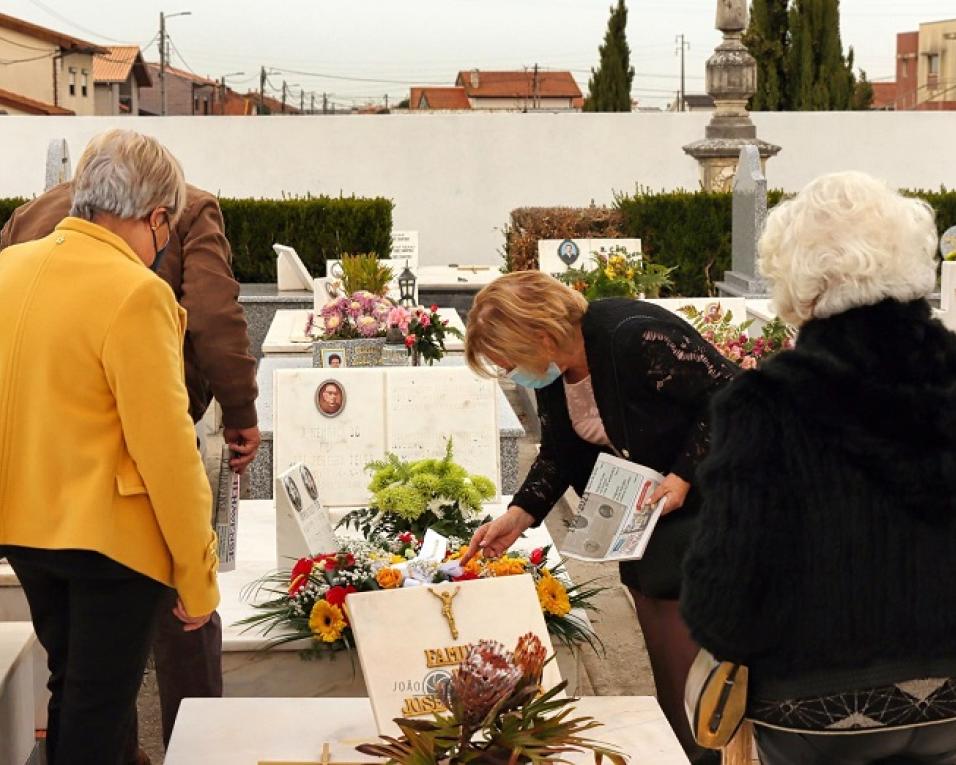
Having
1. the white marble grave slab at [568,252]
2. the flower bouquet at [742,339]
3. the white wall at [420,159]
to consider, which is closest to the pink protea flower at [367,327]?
the flower bouquet at [742,339]

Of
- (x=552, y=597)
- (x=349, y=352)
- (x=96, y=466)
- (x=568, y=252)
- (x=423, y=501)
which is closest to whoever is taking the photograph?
(x=96, y=466)

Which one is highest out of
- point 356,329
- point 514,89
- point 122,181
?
point 514,89

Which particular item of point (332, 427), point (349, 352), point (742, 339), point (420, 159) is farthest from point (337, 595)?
point (420, 159)

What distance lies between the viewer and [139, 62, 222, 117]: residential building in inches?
2470

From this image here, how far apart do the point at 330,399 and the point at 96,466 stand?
310 centimetres

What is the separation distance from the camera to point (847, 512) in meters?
→ 2.24

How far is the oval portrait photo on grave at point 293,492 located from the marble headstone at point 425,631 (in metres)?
1.23

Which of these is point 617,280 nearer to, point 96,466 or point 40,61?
point 96,466

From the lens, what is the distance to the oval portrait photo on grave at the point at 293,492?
4266mm

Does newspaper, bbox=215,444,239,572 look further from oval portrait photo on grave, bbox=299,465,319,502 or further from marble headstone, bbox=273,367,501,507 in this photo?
marble headstone, bbox=273,367,501,507

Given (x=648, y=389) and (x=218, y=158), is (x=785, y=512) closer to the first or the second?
(x=648, y=389)

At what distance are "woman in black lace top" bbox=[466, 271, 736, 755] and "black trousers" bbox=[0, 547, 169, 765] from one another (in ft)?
3.41

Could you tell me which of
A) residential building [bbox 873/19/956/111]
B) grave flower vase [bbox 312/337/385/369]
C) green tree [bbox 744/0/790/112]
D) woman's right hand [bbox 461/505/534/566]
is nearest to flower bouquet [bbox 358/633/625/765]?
woman's right hand [bbox 461/505/534/566]

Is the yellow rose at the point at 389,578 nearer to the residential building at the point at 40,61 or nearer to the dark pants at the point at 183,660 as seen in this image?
the dark pants at the point at 183,660
